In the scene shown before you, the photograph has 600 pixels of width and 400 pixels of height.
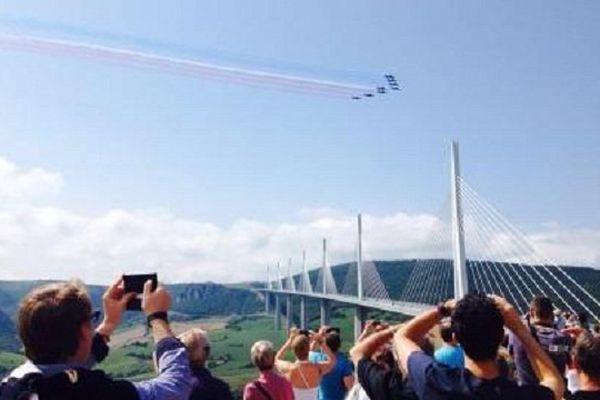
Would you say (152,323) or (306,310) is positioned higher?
(152,323)

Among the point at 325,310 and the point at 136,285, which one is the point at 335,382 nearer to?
the point at 136,285

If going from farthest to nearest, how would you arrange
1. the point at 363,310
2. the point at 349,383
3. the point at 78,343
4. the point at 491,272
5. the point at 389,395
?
the point at 363,310 < the point at 491,272 < the point at 349,383 < the point at 389,395 < the point at 78,343

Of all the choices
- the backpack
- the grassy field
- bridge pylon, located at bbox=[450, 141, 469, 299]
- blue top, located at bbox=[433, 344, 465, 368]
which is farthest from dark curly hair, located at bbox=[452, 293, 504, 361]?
the grassy field

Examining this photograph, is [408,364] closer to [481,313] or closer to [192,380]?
[481,313]

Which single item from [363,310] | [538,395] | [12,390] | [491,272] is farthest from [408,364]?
[363,310]

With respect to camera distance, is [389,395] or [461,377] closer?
[461,377]

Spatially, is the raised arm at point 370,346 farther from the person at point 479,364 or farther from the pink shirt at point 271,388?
the pink shirt at point 271,388

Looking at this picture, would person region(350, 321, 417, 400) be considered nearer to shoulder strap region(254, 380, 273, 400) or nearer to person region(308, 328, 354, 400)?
shoulder strap region(254, 380, 273, 400)
